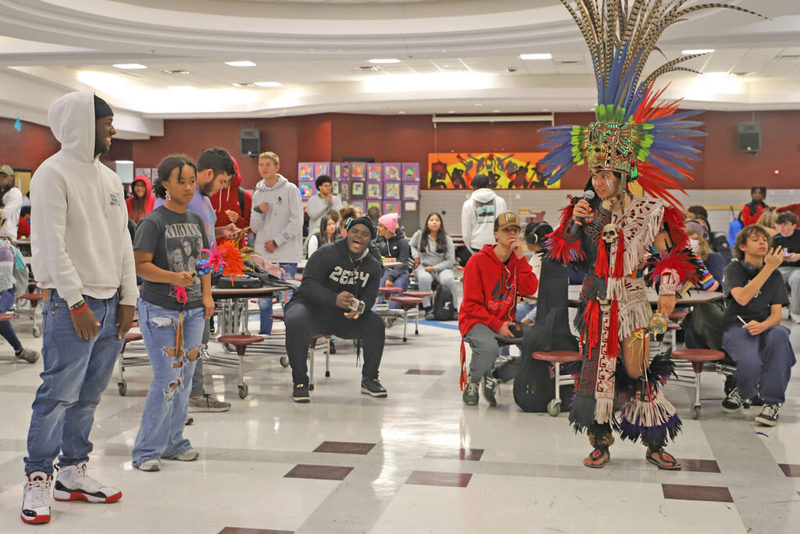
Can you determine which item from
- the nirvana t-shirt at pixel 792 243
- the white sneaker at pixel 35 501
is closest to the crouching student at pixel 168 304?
the white sneaker at pixel 35 501

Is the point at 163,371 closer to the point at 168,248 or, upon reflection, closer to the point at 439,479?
the point at 168,248

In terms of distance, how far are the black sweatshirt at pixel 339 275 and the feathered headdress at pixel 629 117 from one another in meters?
2.22

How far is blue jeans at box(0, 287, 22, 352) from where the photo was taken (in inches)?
297

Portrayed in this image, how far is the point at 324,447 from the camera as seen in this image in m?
4.95

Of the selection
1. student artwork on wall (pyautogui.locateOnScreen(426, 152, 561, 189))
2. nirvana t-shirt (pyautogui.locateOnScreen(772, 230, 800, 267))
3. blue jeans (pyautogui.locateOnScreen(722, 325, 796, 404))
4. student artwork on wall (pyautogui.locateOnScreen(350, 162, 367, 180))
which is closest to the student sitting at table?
nirvana t-shirt (pyautogui.locateOnScreen(772, 230, 800, 267))

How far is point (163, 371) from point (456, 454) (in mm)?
1593

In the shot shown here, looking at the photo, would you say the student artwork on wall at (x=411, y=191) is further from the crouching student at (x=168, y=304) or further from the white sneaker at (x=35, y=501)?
the white sneaker at (x=35, y=501)

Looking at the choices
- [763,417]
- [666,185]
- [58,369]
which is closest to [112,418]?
[58,369]

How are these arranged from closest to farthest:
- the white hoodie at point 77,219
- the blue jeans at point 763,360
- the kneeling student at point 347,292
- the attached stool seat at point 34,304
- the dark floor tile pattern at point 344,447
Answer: the white hoodie at point 77,219, the dark floor tile pattern at point 344,447, the blue jeans at point 763,360, the kneeling student at point 347,292, the attached stool seat at point 34,304

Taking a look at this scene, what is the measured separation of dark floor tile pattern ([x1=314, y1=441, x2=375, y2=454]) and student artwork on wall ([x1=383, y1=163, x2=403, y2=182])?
13977mm

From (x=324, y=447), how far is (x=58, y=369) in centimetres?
180

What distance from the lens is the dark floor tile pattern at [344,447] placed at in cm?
487

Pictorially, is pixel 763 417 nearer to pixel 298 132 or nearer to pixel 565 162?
pixel 565 162

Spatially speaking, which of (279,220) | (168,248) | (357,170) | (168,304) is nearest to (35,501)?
(168,304)
